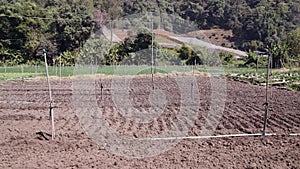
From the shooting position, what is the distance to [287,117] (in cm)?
984

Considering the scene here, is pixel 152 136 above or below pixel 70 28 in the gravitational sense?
below

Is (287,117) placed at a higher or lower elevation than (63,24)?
lower

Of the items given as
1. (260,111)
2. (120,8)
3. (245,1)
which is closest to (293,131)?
(260,111)

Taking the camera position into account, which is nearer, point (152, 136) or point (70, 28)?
point (152, 136)

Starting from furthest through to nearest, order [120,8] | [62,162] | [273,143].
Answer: [120,8] < [273,143] < [62,162]

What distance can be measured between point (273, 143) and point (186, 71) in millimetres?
23739

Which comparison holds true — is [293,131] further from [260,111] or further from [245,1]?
[245,1]

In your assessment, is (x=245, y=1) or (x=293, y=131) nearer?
(x=293, y=131)

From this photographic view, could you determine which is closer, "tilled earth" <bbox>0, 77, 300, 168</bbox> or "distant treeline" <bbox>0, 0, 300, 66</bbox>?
"tilled earth" <bbox>0, 77, 300, 168</bbox>

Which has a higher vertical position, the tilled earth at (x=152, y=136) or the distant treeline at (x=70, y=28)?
the distant treeline at (x=70, y=28)

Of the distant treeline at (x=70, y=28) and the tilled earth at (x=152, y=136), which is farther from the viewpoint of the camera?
the distant treeline at (x=70, y=28)

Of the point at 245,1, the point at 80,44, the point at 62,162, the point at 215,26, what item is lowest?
the point at 62,162

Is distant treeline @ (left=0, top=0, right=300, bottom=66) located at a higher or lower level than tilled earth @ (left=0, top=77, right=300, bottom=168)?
higher

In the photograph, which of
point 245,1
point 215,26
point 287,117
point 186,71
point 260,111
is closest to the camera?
point 287,117
